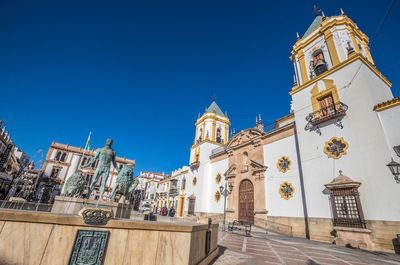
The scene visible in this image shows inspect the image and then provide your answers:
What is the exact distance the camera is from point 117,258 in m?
2.71

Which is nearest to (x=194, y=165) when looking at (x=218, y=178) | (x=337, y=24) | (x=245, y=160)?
(x=218, y=178)

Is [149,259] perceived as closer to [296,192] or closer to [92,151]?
[296,192]

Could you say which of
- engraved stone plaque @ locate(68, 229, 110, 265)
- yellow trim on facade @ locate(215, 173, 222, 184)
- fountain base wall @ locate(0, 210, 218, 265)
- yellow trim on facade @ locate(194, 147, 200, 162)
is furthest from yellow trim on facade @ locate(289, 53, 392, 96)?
yellow trim on facade @ locate(194, 147, 200, 162)

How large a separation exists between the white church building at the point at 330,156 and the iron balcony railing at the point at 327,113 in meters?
0.05

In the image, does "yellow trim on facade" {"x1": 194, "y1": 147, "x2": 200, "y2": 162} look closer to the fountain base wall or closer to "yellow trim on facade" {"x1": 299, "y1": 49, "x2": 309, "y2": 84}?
"yellow trim on facade" {"x1": 299, "y1": 49, "x2": 309, "y2": 84}

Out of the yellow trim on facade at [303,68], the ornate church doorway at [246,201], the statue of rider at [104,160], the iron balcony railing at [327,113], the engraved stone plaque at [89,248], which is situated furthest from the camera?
the ornate church doorway at [246,201]

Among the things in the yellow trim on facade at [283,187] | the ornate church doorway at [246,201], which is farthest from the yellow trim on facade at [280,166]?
A: the ornate church doorway at [246,201]

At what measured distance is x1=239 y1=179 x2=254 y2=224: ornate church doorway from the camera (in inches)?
610

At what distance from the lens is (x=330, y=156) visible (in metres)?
10.8

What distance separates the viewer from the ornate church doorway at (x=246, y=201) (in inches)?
610

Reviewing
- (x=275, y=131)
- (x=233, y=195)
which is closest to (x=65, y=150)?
(x=233, y=195)

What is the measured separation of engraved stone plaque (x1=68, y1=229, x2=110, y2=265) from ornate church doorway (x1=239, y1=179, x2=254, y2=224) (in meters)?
14.6

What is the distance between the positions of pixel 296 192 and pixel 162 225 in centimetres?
1237

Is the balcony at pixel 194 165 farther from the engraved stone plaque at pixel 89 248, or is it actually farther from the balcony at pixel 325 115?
the engraved stone plaque at pixel 89 248
